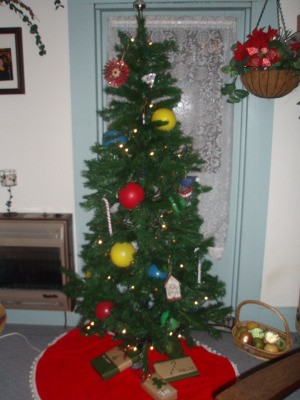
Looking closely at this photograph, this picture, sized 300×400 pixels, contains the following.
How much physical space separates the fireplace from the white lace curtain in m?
1.00

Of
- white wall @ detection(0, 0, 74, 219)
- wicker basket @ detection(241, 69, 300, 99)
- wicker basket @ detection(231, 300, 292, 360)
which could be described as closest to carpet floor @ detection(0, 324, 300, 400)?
wicker basket @ detection(231, 300, 292, 360)

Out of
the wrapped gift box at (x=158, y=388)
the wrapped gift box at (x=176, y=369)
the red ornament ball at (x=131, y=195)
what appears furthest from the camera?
the wrapped gift box at (x=176, y=369)

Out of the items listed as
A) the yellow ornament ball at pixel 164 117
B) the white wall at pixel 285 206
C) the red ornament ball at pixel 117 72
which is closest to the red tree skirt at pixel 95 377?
the white wall at pixel 285 206

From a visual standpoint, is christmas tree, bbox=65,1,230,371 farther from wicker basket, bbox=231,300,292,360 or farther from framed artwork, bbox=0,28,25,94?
framed artwork, bbox=0,28,25,94

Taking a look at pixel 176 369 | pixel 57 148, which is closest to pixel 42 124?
pixel 57 148

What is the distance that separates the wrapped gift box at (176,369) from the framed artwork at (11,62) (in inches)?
75.9

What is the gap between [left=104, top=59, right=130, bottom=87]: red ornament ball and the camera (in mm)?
1640

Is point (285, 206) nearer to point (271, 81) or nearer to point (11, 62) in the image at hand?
point (271, 81)

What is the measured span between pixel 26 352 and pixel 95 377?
1.91ft

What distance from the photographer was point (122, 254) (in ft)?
5.51

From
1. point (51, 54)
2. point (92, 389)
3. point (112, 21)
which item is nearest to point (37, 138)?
point (51, 54)

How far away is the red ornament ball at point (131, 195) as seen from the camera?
5.26ft

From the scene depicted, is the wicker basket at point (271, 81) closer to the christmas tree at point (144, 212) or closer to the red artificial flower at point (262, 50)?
the red artificial flower at point (262, 50)

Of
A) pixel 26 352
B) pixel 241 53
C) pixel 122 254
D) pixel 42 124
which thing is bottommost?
pixel 26 352
